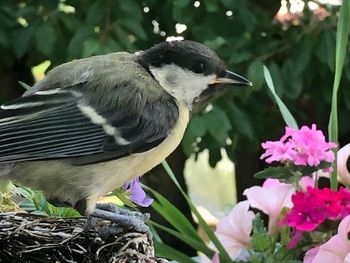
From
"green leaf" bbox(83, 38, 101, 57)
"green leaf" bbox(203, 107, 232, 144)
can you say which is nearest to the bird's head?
"green leaf" bbox(83, 38, 101, 57)

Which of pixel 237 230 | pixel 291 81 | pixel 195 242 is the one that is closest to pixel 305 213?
pixel 237 230

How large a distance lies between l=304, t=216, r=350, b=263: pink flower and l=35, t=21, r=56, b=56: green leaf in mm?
865

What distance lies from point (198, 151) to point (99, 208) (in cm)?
94

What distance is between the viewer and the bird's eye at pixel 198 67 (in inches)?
39.2

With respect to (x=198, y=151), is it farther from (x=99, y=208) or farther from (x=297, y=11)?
(x=99, y=208)

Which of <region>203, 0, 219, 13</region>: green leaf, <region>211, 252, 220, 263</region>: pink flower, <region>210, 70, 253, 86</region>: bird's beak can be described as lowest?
<region>211, 252, 220, 263</region>: pink flower

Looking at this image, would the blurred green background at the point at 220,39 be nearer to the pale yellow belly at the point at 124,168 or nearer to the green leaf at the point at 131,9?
the green leaf at the point at 131,9

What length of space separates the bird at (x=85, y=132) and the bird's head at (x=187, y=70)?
0.03m

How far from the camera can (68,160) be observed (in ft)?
3.02

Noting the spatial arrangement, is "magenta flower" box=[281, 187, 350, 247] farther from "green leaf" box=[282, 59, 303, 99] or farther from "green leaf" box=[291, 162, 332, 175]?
"green leaf" box=[282, 59, 303, 99]

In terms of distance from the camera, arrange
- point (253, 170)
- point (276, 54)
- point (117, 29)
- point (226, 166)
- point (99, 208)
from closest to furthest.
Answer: point (99, 208) < point (117, 29) < point (276, 54) < point (253, 170) < point (226, 166)

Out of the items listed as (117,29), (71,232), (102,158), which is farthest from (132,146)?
(117,29)

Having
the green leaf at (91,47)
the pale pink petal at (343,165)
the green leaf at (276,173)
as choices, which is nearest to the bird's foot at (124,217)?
the green leaf at (276,173)

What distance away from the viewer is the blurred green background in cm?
161
